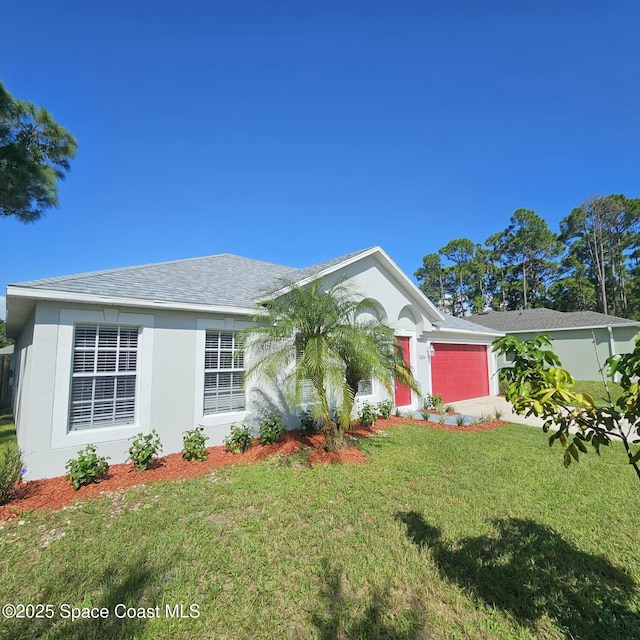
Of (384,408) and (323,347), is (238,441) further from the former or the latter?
(384,408)

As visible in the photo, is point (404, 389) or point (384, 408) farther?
point (404, 389)

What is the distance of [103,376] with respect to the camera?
6.77 meters

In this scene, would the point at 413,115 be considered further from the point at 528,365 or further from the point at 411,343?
the point at 528,365

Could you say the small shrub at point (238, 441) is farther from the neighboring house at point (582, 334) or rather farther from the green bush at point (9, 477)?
the neighboring house at point (582, 334)

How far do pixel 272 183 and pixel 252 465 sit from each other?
11.6m

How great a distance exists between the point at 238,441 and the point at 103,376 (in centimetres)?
332

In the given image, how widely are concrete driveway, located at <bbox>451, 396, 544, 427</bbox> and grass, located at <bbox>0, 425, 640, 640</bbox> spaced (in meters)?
5.88

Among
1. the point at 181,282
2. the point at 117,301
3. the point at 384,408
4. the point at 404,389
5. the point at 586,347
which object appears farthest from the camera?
the point at 586,347

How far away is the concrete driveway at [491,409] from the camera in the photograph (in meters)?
11.8

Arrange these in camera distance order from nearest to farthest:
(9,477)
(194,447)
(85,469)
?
(9,477) → (85,469) → (194,447)

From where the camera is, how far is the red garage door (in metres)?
14.9

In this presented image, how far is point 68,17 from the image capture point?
7.73 m

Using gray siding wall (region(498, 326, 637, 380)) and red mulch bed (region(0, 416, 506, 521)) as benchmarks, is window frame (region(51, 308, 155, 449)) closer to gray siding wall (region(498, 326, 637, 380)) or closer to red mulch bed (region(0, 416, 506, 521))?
red mulch bed (region(0, 416, 506, 521))

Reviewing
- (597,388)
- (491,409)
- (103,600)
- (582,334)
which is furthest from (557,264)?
(103,600)
